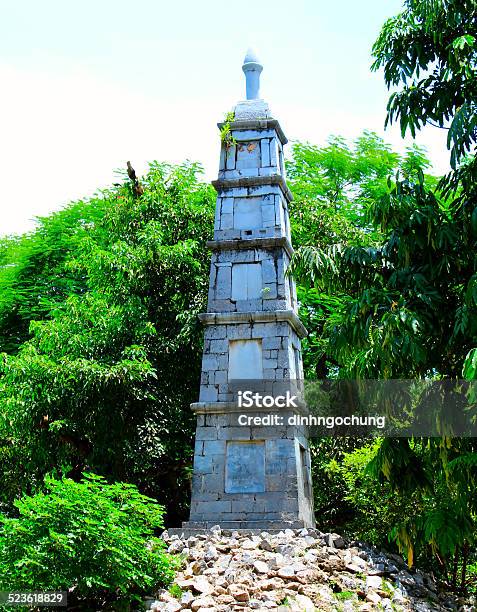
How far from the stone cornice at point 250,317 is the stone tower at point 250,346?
2cm

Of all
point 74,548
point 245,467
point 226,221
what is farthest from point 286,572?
point 226,221

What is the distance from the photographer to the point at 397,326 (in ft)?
23.4

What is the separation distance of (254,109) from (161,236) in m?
3.44

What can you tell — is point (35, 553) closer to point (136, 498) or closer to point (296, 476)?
point (136, 498)

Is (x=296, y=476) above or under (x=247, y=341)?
under

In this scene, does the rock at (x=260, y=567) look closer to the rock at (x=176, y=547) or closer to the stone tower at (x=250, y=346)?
the rock at (x=176, y=547)

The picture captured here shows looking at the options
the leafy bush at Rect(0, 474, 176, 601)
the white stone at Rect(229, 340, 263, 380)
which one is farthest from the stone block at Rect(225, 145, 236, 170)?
the leafy bush at Rect(0, 474, 176, 601)

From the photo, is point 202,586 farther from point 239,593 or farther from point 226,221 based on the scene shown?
point 226,221

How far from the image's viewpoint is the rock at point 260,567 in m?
8.71

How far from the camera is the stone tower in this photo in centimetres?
1116

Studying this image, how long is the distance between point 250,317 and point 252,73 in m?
6.16

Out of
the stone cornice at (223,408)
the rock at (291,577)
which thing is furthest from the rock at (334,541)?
the stone cornice at (223,408)

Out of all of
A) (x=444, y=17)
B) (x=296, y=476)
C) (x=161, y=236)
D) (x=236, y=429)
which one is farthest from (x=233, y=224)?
(x=444, y=17)

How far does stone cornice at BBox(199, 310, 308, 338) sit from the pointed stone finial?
550 cm
